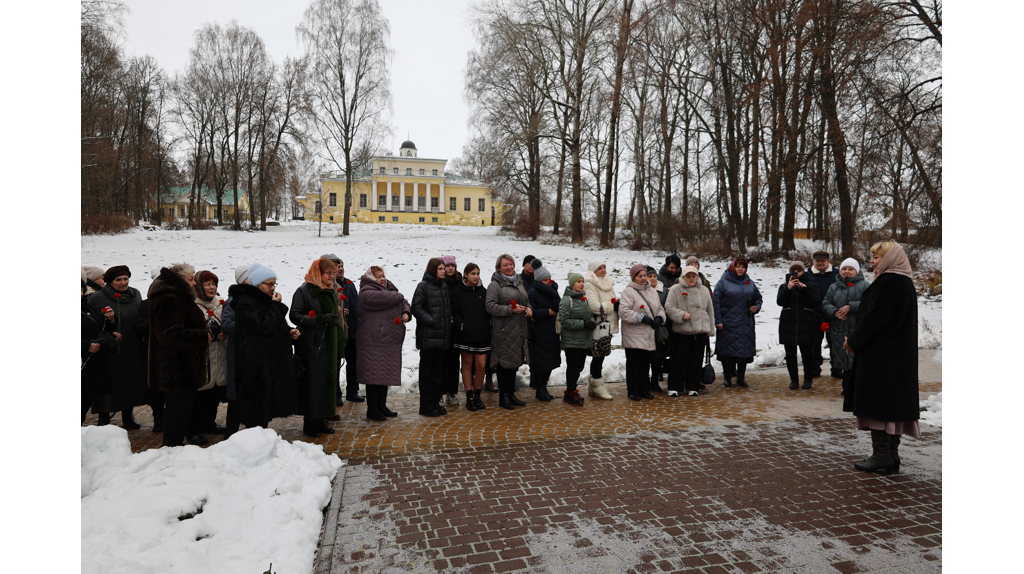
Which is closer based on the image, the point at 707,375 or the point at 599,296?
the point at 599,296

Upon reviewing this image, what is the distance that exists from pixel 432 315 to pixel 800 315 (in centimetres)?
547

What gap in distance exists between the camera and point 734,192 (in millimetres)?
21109

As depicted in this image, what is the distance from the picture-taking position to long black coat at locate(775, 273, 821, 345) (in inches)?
332

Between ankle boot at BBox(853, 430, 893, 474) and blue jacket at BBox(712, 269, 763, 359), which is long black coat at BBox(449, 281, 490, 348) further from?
ankle boot at BBox(853, 430, 893, 474)

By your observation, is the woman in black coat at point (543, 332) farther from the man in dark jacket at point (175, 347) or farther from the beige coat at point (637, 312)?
the man in dark jacket at point (175, 347)

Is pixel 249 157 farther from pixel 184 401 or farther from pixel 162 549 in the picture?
pixel 162 549

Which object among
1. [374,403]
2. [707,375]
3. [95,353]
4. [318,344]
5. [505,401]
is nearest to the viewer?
[95,353]

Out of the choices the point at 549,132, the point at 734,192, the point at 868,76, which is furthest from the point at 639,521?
the point at 549,132

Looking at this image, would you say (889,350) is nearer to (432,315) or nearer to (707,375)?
(707,375)

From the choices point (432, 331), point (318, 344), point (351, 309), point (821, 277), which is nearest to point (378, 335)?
point (432, 331)

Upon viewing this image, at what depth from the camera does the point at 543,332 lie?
7.66 metres

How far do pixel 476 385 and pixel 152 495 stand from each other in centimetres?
409

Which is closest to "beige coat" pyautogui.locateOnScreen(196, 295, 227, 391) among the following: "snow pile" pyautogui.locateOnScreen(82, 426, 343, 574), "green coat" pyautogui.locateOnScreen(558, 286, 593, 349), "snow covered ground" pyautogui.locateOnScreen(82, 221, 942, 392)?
"snow pile" pyautogui.locateOnScreen(82, 426, 343, 574)

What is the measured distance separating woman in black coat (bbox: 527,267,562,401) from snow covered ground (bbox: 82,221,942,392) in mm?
855
